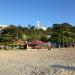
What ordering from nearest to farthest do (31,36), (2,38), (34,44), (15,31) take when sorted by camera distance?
(34,44), (2,38), (15,31), (31,36)

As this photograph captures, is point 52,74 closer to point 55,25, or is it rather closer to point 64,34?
point 64,34

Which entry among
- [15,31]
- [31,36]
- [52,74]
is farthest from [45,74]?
[31,36]

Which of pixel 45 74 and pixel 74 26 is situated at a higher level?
pixel 74 26

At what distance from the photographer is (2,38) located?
5909cm

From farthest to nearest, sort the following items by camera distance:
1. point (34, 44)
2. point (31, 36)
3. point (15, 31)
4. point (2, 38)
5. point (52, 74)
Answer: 1. point (31, 36)
2. point (15, 31)
3. point (2, 38)
4. point (34, 44)
5. point (52, 74)

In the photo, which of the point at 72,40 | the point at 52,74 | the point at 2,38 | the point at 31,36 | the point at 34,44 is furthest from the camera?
the point at 31,36

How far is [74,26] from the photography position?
254 feet

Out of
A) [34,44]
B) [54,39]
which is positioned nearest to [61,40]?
[54,39]

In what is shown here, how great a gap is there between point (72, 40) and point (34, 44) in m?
13.9

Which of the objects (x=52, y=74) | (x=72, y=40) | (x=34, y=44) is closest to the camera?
(x=52, y=74)

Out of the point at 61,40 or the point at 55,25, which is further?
the point at 55,25

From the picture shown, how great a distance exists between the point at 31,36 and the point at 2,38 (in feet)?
57.3

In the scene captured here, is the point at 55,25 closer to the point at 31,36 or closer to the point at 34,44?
the point at 31,36

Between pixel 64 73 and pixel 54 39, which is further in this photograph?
pixel 54 39
